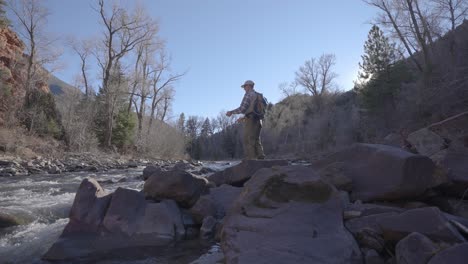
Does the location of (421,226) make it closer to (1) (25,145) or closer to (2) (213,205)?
(2) (213,205)

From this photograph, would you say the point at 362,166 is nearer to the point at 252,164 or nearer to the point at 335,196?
the point at 335,196

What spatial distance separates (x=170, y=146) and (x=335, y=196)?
34.1 m

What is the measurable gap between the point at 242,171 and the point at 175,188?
1.54 metres

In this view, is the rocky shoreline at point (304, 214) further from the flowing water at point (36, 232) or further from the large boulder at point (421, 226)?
the flowing water at point (36, 232)

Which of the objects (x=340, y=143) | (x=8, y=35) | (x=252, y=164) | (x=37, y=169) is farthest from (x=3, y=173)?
(x=340, y=143)

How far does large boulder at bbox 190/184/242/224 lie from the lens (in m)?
4.64

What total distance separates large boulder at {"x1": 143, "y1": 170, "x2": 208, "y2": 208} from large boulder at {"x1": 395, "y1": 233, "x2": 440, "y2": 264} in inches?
117

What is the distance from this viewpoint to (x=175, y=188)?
4816 millimetres

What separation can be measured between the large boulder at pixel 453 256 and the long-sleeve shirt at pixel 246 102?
15.3 ft

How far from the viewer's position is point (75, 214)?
4250mm

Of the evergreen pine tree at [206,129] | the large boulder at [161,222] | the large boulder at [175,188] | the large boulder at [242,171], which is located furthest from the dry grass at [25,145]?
the evergreen pine tree at [206,129]

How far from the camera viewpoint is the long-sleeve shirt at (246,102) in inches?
258

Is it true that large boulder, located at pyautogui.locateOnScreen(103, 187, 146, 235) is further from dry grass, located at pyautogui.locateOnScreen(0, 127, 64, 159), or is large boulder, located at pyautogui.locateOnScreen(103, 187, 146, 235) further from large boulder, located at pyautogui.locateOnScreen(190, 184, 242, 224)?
dry grass, located at pyautogui.locateOnScreen(0, 127, 64, 159)

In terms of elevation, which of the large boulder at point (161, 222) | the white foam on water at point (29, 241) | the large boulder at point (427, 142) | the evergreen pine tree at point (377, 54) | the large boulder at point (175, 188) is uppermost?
the evergreen pine tree at point (377, 54)
